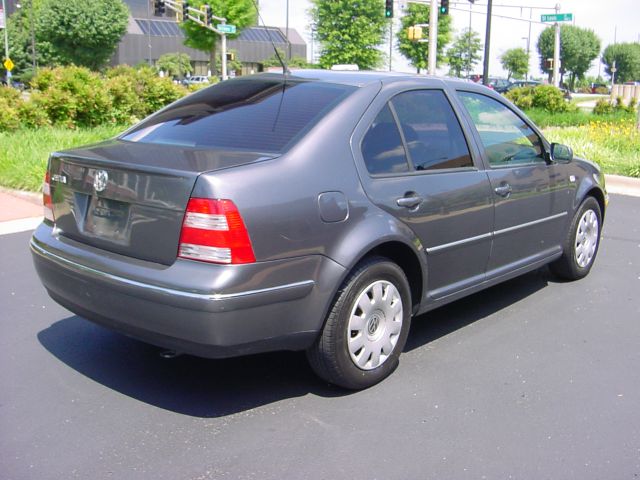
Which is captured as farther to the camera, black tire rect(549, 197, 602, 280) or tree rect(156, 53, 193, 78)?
tree rect(156, 53, 193, 78)

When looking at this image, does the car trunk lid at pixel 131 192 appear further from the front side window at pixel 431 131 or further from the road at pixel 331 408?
the front side window at pixel 431 131

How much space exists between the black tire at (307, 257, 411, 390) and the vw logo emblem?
1.29 m

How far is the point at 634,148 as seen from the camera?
46.4ft

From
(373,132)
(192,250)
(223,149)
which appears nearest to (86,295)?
(192,250)

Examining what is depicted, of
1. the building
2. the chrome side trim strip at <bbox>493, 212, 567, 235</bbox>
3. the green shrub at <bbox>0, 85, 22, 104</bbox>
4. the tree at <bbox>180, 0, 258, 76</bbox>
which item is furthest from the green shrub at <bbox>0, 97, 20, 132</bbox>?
the building

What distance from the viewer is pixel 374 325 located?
161 inches

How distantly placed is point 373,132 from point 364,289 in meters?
0.88

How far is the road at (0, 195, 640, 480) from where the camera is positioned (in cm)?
335

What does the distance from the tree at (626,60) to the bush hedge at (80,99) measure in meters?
99.8

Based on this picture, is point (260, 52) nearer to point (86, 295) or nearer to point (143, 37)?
point (143, 37)

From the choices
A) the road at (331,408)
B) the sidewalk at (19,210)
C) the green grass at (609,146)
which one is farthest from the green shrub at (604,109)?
the road at (331,408)

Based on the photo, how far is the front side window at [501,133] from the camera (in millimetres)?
5055

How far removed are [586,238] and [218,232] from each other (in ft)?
12.9

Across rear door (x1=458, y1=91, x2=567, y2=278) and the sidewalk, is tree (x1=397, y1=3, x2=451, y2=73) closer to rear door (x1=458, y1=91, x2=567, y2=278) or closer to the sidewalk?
the sidewalk
